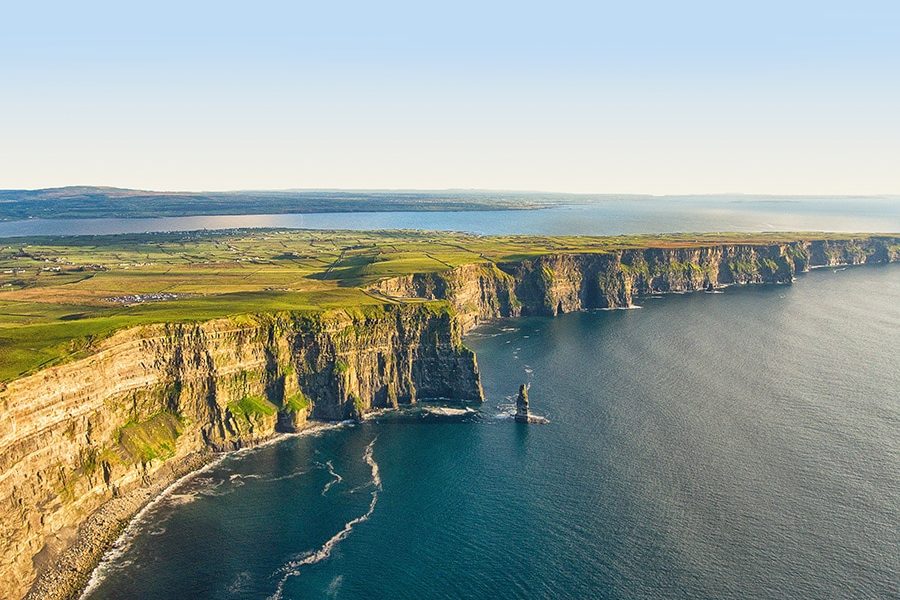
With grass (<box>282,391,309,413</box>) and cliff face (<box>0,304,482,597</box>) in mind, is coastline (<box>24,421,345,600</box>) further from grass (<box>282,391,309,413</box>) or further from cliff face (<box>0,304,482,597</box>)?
grass (<box>282,391,309,413</box>)

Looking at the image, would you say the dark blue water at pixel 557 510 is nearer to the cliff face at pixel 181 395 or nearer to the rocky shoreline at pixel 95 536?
the rocky shoreline at pixel 95 536

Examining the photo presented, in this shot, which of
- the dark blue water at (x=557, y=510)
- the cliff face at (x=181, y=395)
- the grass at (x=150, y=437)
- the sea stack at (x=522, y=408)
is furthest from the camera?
the sea stack at (x=522, y=408)

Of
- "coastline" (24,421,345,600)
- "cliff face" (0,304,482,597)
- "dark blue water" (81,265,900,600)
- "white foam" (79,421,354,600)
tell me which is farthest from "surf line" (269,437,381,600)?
"cliff face" (0,304,482,597)

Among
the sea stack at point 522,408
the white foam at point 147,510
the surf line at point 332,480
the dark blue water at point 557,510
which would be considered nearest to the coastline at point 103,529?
the white foam at point 147,510

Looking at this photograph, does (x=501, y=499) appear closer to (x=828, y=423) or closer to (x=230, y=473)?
(x=230, y=473)

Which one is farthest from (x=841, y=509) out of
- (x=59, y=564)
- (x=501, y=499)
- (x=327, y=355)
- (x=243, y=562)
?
(x=59, y=564)

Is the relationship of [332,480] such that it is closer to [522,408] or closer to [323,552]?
[323,552]

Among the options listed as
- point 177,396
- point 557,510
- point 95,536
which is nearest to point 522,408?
point 557,510
